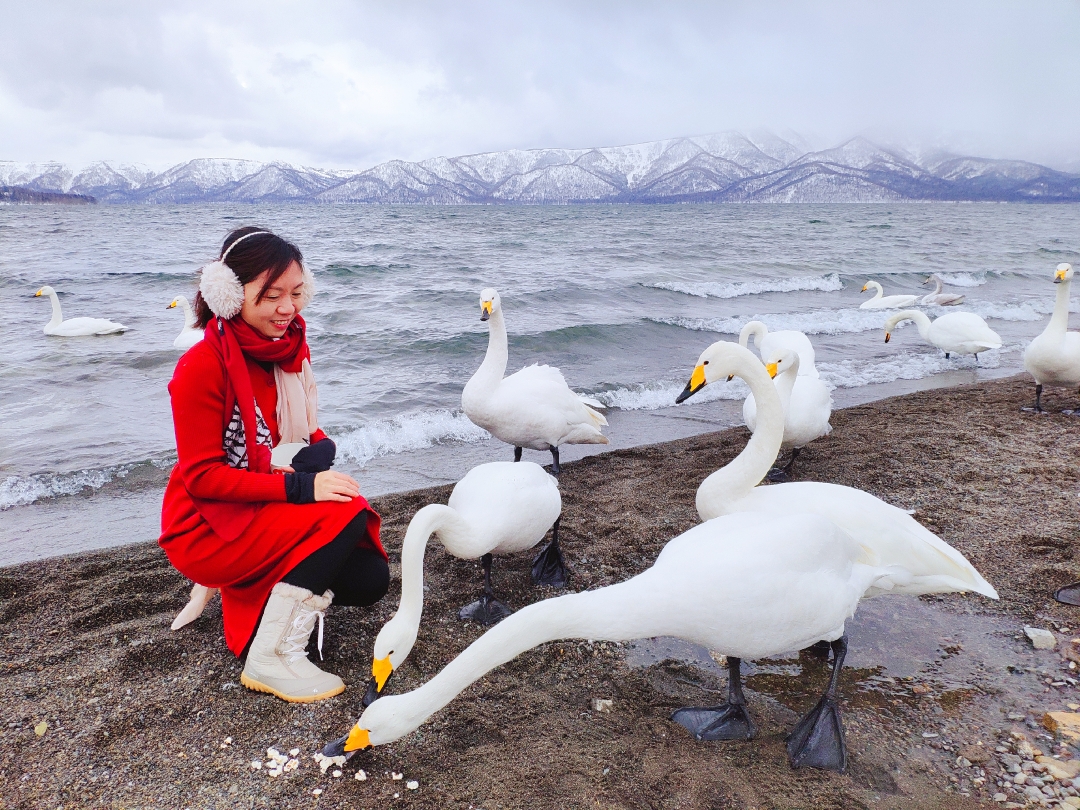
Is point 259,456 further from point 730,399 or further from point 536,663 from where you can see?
point 730,399

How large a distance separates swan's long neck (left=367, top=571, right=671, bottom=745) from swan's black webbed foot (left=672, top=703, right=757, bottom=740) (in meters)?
0.72

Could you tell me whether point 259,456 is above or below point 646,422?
above

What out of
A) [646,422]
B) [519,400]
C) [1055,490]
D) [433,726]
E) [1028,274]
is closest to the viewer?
[433,726]

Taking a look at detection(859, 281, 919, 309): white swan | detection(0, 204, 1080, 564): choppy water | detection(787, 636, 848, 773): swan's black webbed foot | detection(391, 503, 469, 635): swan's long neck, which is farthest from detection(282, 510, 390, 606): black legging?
detection(859, 281, 919, 309): white swan

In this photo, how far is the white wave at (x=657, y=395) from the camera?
9578 millimetres

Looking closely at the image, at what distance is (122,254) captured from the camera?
25.8 meters

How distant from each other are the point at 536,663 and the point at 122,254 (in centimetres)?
2815

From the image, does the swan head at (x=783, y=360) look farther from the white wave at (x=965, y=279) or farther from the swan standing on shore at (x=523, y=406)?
the white wave at (x=965, y=279)

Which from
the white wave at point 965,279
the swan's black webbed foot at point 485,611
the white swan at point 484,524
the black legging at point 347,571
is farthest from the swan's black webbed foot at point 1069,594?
the white wave at point 965,279

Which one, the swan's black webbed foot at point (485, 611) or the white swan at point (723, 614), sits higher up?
the white swan at point (723, 614)

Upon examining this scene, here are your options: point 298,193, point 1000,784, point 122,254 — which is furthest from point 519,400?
point 298,193

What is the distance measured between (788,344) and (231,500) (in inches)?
269

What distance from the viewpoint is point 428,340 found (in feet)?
41.2

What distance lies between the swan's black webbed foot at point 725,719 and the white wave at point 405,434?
5.13 metres
